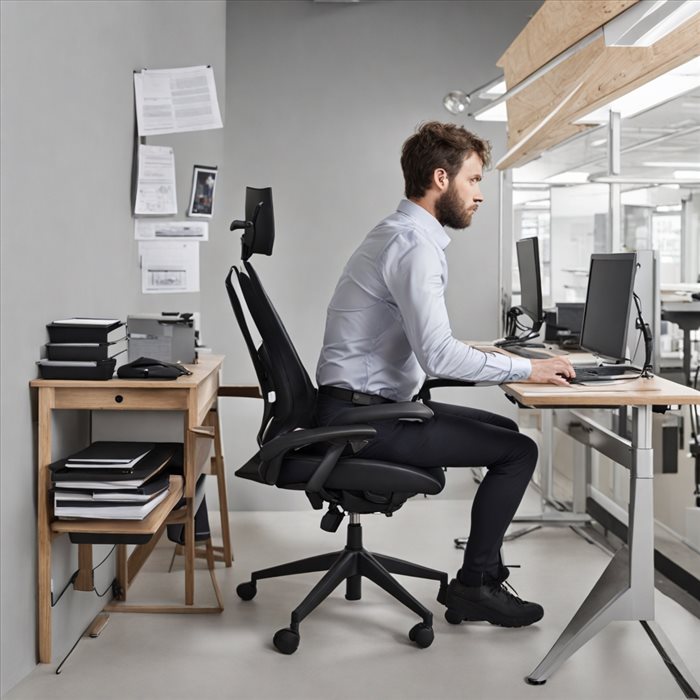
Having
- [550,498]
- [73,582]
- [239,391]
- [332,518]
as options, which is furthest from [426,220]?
[550,498]

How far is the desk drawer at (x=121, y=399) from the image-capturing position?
8.56 feet

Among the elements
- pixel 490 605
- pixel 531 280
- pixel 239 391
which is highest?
pixel 531 280

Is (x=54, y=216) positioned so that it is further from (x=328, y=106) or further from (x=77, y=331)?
(x=328, y=106)

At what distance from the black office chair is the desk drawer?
0.28 meters

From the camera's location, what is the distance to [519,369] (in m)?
2.69

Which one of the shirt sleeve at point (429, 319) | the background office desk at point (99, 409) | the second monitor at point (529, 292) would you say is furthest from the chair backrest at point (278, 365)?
the second monitor at point (529, 292)

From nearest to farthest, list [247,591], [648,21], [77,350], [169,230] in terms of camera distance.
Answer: [648,21], [77,350], [247,591], [169,230]

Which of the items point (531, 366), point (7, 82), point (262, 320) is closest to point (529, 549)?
point (531, 366)

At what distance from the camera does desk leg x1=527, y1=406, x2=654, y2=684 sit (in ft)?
8.43

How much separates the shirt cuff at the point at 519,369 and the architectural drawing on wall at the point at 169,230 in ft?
5.93

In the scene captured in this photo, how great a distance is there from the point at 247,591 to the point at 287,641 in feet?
1.67

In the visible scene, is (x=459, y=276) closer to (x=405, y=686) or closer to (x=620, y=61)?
(x=620, y=61)

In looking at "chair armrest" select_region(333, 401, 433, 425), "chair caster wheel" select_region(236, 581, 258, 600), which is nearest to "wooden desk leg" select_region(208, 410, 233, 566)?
"chair caster wheel" select_region(236, 581, 258, 600)

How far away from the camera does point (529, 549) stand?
3.84m
